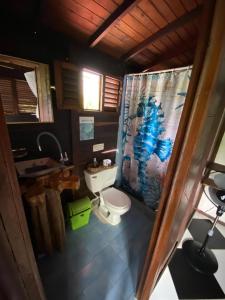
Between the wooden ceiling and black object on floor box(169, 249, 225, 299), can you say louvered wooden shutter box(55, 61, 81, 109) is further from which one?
black object on floor box(169, 249, 225, 299)

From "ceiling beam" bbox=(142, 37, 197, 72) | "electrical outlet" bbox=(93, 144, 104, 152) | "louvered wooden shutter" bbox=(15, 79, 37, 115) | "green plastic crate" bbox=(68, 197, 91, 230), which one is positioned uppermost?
"ceiling beam" bbox=(142, 37, 197, 72)

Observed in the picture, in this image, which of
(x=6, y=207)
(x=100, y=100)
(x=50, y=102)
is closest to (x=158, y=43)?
(x=100, y=100)

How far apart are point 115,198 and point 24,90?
158 cm

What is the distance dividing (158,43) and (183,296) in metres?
2.46

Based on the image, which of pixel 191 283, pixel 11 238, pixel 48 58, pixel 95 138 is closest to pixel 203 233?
pixel 191 283

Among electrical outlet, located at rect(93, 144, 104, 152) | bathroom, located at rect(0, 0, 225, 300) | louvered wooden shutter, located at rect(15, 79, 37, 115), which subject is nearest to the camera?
bathroom, located at rect(0, 0, 225, 300)

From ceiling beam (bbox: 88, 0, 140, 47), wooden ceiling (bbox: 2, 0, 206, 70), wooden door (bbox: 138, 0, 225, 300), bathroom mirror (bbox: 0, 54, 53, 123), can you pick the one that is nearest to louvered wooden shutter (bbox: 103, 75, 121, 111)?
wooden ceiling (bbox: 2, 0, 206, 70)

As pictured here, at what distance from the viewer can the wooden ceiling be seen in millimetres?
1029

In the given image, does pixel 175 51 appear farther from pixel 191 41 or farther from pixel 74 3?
pixel 74 3

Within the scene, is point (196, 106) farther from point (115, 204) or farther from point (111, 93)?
point (111, 93)

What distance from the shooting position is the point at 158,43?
1521 mm

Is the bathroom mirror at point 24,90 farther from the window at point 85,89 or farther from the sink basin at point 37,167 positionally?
the sink basin at point 37,167

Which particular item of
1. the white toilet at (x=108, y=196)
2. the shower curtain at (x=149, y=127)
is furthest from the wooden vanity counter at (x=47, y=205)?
the shower curtain at (x=149, y=127)

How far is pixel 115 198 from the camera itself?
1.84m
